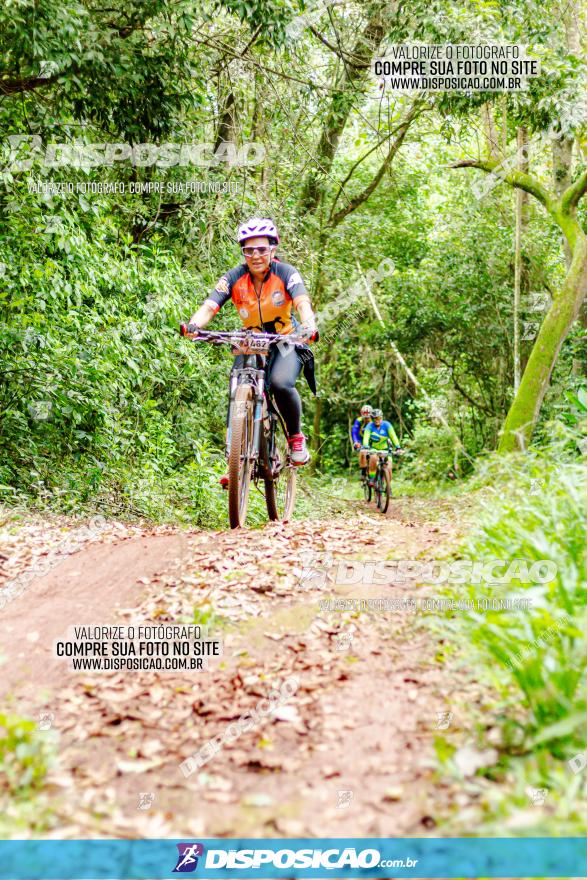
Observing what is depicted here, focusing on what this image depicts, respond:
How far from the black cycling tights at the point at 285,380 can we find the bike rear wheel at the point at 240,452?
0.40m

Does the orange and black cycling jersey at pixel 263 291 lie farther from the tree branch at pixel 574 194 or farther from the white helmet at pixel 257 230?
the tree branch at pixel 574 194

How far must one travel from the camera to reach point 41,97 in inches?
382

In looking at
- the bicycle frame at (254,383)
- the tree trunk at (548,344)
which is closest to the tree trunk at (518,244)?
the tree trunk at (548,344)

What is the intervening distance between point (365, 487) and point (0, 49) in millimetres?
11196

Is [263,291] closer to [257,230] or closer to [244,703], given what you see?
[257,230]

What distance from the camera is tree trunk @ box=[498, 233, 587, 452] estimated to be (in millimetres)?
10594

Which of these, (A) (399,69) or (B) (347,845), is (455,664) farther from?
(A) (399,69)

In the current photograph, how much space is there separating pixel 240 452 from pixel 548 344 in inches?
261

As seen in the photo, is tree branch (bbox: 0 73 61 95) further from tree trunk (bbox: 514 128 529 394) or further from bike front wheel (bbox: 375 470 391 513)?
tree trunk (bbox: 514 128 529 394)

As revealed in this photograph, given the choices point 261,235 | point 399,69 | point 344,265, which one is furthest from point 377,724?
point 344,265

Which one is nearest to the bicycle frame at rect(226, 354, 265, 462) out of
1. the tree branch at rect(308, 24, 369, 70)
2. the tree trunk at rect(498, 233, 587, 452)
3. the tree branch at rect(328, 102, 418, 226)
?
the tree trunk at rect(498, 233, 587, 452)

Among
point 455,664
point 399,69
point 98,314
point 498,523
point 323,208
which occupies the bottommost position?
point 455,664

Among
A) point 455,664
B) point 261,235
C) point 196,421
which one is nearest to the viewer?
point 455,664

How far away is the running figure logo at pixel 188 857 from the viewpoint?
2559mm
